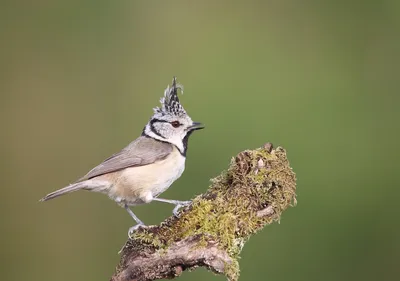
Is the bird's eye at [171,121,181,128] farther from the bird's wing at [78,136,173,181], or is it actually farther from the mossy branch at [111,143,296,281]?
the mossy branch at [111,143,296,281]

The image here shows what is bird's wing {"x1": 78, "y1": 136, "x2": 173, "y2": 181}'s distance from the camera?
4.77 metres

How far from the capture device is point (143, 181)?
187 inches

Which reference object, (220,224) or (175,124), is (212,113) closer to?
(175,124)

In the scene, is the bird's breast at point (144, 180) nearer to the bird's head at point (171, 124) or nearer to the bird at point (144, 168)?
the bird at point (144, 168)

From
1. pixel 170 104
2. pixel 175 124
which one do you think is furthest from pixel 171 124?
pixel 170 104

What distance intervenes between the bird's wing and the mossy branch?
614 mm

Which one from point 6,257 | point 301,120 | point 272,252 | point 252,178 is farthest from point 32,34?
point 252,178

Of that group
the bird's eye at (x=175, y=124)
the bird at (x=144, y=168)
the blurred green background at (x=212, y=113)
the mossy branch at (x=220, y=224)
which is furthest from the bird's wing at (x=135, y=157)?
the blurred green background at (x=212, y=113)

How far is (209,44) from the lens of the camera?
8.92m

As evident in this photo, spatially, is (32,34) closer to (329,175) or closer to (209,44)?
(209,44)

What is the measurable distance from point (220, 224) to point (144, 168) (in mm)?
1006

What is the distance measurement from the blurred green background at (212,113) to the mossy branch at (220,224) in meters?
3.09

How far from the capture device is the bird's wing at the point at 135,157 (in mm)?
4773

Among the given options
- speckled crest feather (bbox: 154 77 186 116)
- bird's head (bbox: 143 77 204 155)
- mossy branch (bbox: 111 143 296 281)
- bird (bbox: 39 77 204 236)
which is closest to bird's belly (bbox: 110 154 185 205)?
bird (bbox: 39 77 204 236)
